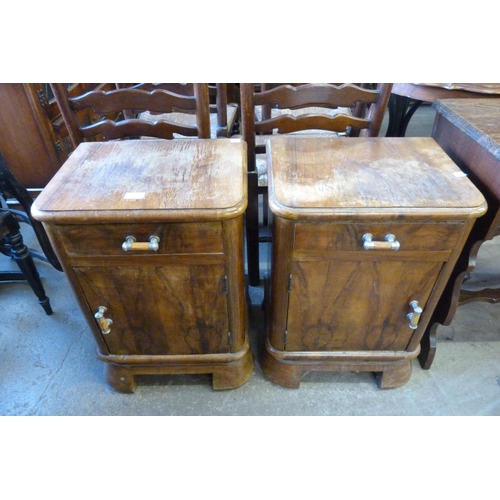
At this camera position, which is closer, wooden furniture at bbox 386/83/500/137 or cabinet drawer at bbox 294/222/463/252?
cabinet drawer at bbox 294/222/463/252

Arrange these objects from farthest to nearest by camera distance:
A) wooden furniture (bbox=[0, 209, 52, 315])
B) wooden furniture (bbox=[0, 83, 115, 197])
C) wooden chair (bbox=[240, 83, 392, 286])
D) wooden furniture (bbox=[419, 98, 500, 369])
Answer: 1. wooden furniture (bbox=[0, 83, 115, 197])
2. wooden furniture (bbox=[0, 209, 52, 315])
3. wooden chair (bbox=[240, 83, 392, 286])
4. wooden furniture (bbox=[419, 98, 500, 369])

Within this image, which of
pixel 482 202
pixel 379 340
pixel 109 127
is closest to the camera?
pixel 482 202

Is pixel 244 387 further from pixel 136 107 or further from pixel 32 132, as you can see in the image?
pixel 32 132

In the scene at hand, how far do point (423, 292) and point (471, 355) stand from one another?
59cm

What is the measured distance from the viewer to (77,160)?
965mm

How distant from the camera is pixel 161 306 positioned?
96cm

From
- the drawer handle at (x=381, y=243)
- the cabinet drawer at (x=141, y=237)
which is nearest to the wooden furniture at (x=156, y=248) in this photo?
the cabinet drawer at (x=141, y=237)

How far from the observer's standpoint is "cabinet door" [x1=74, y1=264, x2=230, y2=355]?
88cm

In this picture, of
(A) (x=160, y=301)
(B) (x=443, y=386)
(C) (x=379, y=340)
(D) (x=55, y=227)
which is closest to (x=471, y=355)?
(B) (x=443, y=386)

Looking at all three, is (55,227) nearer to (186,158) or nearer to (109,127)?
(186,158)

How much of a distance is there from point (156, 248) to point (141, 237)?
0.05 m

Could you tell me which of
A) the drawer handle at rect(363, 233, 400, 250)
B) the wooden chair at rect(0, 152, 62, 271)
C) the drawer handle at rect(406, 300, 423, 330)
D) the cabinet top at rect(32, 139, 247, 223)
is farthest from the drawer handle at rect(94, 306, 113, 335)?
the drawer handle at rect(406, 300, 423, 330)

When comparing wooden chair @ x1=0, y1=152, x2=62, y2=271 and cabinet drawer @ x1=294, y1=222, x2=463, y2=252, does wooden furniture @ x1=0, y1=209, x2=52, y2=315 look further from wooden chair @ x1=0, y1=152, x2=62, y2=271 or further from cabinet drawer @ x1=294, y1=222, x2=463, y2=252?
cabinet drawer @ x1=294, y1=222, x2=463, y2=252

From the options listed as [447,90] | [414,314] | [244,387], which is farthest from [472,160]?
[244,387]
